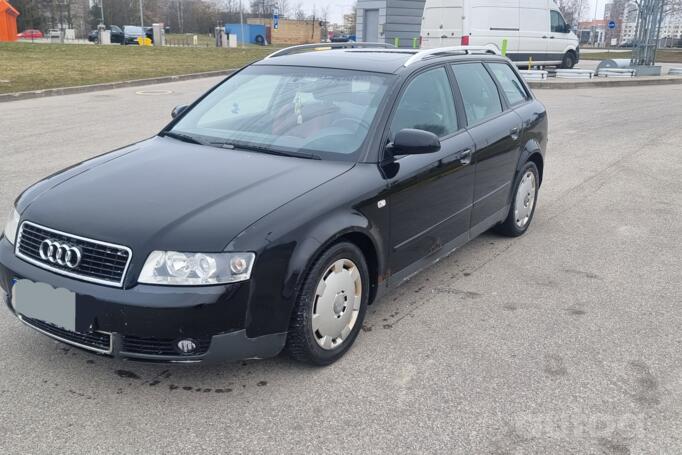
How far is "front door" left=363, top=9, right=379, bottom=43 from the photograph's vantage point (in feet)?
111

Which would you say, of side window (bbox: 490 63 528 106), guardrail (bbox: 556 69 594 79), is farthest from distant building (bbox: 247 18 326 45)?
side window (bbox: 490 63 528 106)

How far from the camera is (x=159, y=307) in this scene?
284 cm

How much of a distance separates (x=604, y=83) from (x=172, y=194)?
2018 centimetres

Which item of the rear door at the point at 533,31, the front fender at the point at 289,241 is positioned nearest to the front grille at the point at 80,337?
the front fender at the point at 289,241

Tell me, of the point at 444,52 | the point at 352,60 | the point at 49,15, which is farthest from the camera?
the point at 49,15

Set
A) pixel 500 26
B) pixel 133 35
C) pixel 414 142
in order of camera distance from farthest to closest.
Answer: pixel 133 35 < pixel 500 26 < pixel 414 142

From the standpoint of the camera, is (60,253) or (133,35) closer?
(60,253)

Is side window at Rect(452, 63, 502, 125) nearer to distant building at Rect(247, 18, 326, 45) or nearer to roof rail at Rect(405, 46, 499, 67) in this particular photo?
roof rail at Rect(405, 46, 499, 67)

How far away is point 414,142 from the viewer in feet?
12.2

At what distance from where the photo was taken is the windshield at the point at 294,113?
12.9 feet

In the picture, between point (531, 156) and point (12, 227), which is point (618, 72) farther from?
point (12, 227)

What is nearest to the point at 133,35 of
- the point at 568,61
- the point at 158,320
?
the point at 568,61

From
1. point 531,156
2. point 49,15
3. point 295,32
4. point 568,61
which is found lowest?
point 531,156

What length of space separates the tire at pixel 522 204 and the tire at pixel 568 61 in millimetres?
20121
